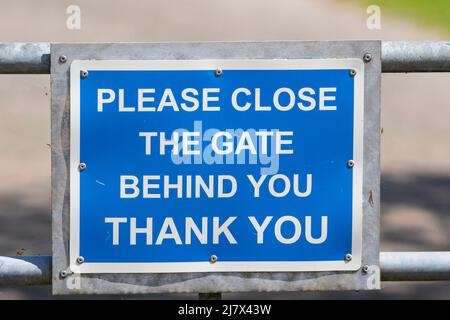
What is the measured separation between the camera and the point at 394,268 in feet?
9.34

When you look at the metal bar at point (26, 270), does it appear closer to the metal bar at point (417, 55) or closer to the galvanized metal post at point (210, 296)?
the galvanized metal post at point (210, 296)

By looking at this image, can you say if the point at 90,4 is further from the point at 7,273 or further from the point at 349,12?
the point at 7,273

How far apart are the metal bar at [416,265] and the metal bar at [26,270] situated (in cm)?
84

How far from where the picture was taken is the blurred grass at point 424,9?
11289 mm

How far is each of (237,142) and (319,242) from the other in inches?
12.7

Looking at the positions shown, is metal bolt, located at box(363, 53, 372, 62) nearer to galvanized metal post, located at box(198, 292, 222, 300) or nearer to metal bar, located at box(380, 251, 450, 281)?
metal bar, located at box(380, 251, 450, 281)

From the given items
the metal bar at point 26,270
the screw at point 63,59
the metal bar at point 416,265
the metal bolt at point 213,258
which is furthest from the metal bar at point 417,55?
the metal bar at point 26,270

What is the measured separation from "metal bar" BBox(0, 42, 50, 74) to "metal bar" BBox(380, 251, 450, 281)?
3.19ft

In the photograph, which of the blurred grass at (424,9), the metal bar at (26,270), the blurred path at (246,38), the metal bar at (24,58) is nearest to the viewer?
the metal bar at (24,58)

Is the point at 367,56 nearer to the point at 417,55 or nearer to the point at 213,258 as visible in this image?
the point at 417,55

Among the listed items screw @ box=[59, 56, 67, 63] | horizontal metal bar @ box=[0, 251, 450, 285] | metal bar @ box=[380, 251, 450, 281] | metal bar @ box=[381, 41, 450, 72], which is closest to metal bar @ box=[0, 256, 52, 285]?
horizontal metal bar @ box=[0, 251, 450, 285]

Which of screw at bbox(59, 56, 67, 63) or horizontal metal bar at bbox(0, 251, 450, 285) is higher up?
screw at bbox(59, 56, 67, 63)

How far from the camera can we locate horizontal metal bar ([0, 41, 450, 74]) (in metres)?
2.65

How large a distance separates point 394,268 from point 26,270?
922 mm
